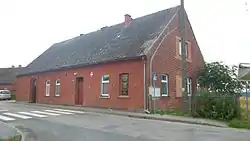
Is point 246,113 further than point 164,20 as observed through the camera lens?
No

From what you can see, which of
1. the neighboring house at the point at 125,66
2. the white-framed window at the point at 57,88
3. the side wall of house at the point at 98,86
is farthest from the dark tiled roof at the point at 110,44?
the white-framed window at the point at 57,88

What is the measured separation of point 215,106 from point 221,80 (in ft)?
30.1

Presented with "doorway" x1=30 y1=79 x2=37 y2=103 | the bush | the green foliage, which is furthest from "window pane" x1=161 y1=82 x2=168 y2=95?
"doorway" x1=30 y1=79 x2=37 y2=103

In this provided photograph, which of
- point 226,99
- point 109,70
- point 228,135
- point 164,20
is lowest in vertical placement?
point 228,135

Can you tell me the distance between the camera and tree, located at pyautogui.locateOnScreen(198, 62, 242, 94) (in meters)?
25.2

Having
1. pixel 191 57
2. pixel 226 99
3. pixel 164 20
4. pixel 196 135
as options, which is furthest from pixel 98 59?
pixel 196 135

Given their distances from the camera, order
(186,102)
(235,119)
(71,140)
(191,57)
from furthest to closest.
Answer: (191,57), (186,102), (235,119), (71,140)

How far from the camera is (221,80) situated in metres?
25.2

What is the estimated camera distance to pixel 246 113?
640 inches

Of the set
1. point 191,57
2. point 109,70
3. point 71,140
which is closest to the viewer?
point 71,140

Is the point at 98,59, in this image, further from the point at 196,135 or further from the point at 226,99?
the point at 196,135

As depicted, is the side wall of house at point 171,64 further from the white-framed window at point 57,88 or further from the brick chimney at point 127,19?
the white-framed window at point 57,88

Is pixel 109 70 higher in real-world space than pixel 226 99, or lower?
higher

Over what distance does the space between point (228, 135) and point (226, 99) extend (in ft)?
17.5
